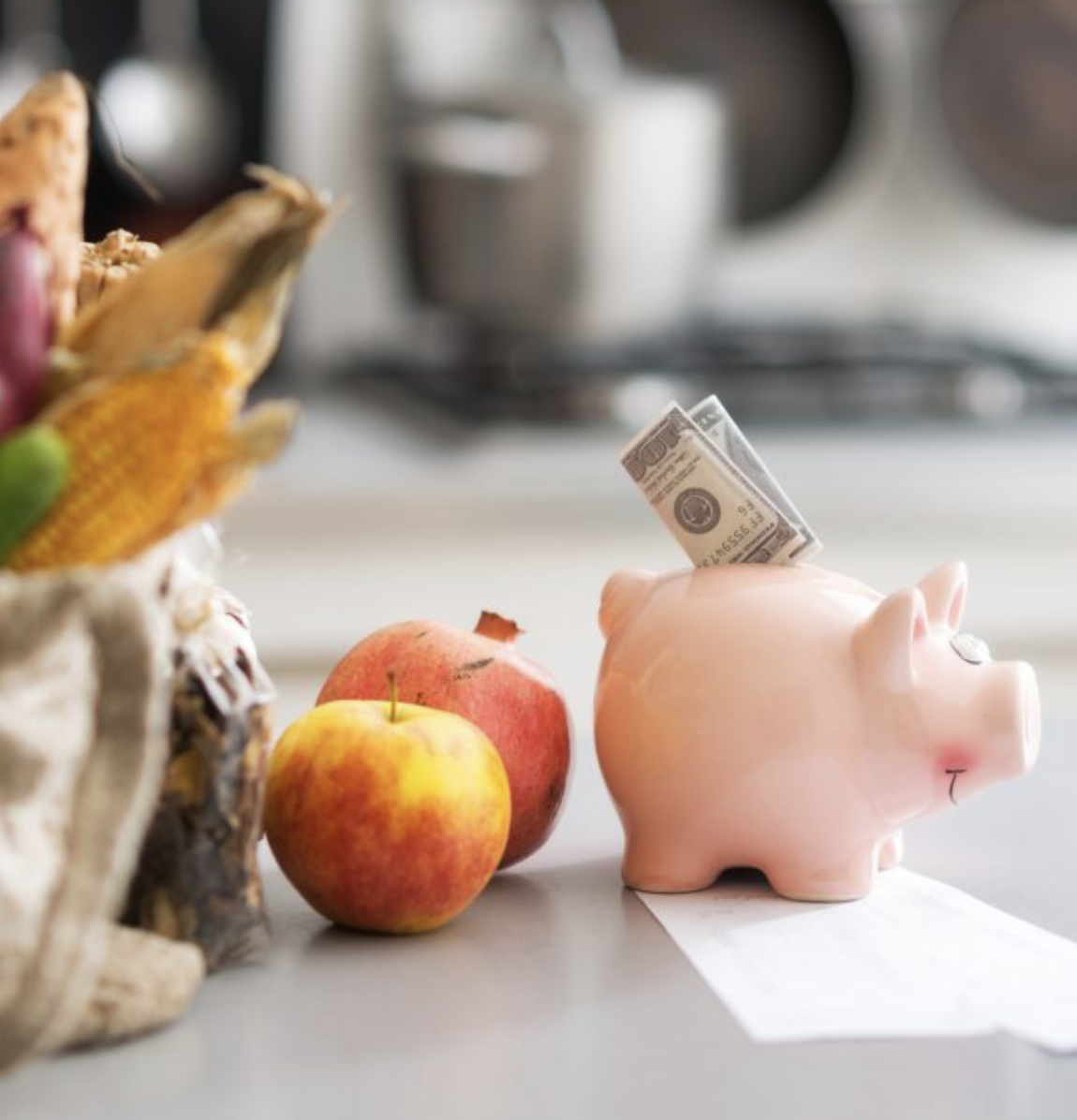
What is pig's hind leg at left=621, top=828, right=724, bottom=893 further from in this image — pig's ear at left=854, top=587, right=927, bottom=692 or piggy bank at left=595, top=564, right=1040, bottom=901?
pig's ear at left=854, top=587, right=927, bottom=692

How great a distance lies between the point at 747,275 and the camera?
8.38 feet

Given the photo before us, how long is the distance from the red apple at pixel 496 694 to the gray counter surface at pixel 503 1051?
0.05 meters

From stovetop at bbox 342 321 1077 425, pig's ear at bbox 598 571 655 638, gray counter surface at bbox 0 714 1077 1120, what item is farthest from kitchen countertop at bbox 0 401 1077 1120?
stovetop at bbox 342 321 1077 425

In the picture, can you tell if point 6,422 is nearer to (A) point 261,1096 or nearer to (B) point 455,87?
(A) point 261,1096

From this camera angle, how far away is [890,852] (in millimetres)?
873

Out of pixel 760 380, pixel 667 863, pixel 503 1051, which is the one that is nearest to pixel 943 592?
pixel 667 863

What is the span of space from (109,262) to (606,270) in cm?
130

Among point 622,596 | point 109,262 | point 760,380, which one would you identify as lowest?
point 760,380

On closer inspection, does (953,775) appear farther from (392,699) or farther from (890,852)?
(392,699)

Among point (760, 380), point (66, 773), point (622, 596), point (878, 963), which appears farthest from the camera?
point (760, 380)

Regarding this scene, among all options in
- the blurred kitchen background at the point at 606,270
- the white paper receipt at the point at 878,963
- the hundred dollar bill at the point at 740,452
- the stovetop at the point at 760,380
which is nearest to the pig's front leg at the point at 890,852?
the white paper receipt at the point at 878,963

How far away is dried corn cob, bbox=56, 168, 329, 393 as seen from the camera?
65 cm

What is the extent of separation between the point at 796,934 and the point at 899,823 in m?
0.07

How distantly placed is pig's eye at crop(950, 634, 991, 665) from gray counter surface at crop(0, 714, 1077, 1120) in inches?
4.4
